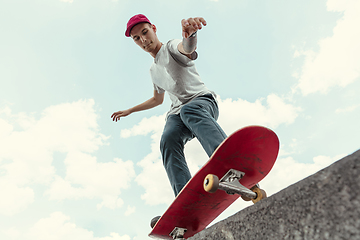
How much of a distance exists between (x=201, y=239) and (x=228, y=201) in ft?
1.76

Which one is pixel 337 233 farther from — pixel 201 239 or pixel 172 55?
pixel 172 55

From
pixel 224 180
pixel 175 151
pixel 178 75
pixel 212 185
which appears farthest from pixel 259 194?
pixel 178 75

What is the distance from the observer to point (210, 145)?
1.79 m

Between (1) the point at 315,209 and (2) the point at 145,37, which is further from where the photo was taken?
(2) the point at 145,37

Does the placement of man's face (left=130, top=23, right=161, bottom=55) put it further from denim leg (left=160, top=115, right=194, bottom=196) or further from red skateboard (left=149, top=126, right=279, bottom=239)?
red skateboard (left=149, top=126, right=279, bottom=239)

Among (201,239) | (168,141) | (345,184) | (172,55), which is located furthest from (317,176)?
(172,55)

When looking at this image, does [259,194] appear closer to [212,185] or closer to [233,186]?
[233,186]

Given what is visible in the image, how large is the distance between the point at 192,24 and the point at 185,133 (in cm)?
104

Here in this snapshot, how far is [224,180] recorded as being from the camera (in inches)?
59.8

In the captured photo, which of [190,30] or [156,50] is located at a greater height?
[156,50]

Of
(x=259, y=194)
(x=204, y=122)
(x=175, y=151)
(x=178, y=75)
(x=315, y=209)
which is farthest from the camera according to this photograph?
(x=178, y=75)

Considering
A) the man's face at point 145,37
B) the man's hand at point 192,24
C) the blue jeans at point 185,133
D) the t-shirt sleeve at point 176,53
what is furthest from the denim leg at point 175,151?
the man's hand at point 192,24

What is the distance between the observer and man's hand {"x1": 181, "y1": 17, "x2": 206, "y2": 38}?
1.69 m

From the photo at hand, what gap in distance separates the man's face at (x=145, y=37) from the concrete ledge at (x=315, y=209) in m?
1.99
